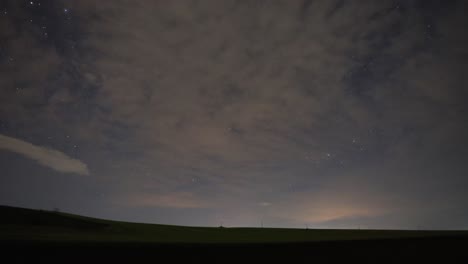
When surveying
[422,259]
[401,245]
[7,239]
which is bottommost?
[422,259]

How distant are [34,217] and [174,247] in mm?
17005

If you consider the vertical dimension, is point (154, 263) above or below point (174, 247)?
below

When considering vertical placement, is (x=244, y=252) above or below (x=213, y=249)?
below

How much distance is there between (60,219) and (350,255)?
18078 millimetres

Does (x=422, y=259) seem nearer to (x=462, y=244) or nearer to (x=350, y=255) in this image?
(x=462, y=244)

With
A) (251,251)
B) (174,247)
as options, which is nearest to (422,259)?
(251,251)

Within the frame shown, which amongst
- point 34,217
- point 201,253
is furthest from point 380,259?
point 34,217

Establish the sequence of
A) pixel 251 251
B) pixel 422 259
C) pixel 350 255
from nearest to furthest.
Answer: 1. pixel 251 251
2. pixel 350 255
3. pixel 422 259

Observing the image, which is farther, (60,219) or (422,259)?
Result: (60,219)

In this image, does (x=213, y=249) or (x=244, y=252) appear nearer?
(x=213, y=249)

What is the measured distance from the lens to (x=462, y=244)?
11.8 meters

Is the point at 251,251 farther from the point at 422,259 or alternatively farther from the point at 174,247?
the point at 422,259

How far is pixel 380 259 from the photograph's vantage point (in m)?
9.05

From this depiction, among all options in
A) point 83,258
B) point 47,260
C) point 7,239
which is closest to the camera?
point 7,239
